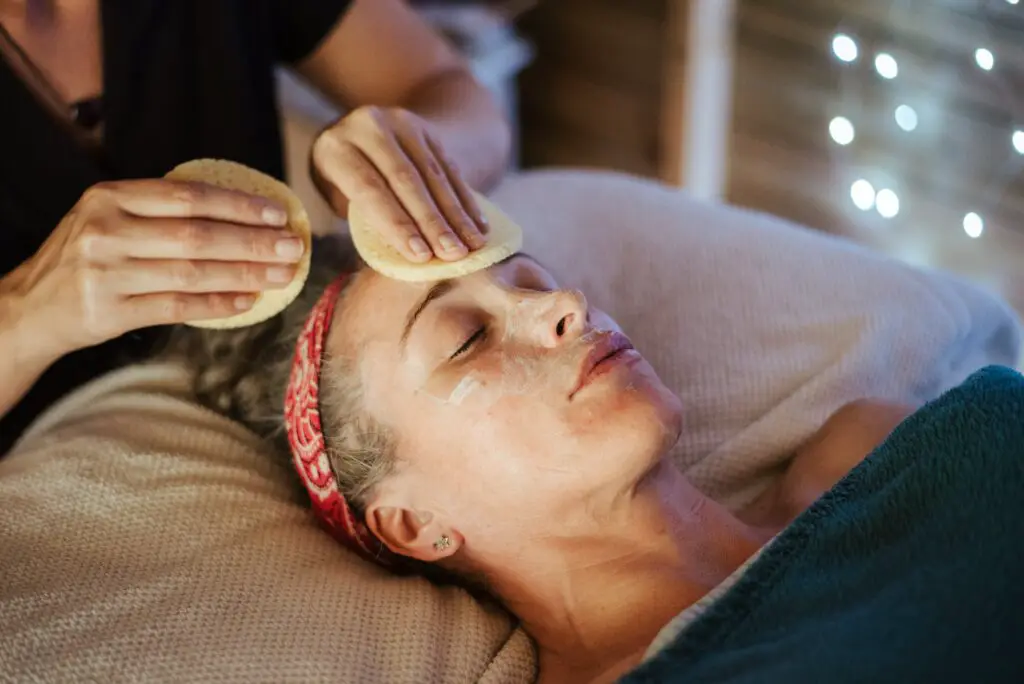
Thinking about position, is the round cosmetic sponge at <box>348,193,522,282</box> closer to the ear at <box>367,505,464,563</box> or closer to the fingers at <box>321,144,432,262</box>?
the fingers at <box>321,144,432,262</box>

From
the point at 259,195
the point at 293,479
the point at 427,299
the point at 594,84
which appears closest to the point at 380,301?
the point at 427,299

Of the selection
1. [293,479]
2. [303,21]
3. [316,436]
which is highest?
[303,21]

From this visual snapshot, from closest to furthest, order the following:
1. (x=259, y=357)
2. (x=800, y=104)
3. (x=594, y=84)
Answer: (x=259, y=357) < (x=800, y=104) < (x=594, y=84)

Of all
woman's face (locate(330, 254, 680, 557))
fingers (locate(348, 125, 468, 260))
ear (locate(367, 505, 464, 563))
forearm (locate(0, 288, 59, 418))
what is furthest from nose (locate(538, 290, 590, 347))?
forearm (locate(0, 288, 59, 418))

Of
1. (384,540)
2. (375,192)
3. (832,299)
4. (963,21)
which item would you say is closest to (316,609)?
(384,540)

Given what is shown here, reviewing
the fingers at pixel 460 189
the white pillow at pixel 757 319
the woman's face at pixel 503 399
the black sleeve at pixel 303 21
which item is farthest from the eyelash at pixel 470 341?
the black sleeve at pixel 303 21

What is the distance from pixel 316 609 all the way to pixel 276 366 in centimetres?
31

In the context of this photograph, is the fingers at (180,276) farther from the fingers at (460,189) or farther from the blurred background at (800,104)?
the blurred background at (800,104)

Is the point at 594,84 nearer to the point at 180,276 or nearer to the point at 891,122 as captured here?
the point at 891,122

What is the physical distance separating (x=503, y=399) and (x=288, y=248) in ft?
0.86

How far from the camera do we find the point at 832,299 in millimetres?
1305

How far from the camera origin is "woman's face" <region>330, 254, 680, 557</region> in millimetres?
954

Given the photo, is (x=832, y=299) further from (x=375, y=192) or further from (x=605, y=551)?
A: (x=375, y=192)

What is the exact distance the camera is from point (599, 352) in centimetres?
99
